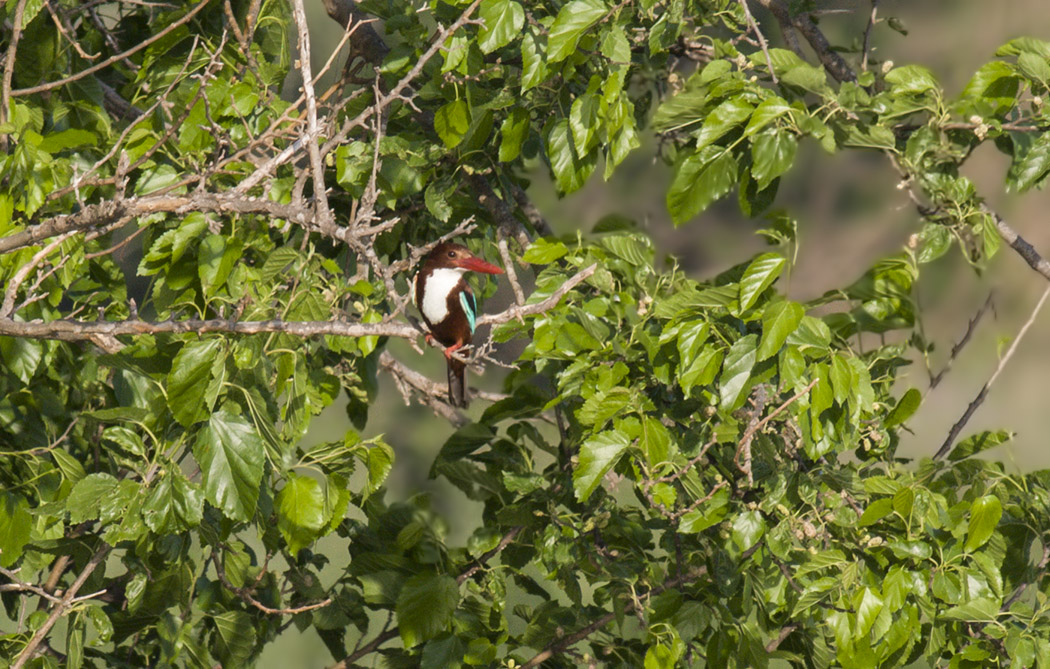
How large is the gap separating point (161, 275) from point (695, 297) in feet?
3.54

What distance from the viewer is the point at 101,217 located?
58.3 inches

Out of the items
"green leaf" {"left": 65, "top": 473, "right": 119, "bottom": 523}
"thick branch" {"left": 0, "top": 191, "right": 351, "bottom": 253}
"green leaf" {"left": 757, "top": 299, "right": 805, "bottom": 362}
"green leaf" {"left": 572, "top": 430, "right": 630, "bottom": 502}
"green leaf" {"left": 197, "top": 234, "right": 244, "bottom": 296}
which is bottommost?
"green leaf" {"left": 65, "top": 473, "right": 119, "bottom": 523}

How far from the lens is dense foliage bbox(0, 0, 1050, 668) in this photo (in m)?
1.59

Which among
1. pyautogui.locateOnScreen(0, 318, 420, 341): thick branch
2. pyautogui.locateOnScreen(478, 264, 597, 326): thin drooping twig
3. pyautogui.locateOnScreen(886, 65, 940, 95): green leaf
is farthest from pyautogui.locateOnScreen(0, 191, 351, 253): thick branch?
pyautogui.locateOnScreen(886, 65, 940, 95): green leaf

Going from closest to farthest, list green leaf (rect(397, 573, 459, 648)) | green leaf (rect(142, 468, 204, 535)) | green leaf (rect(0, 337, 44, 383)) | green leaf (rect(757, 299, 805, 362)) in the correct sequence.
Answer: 1. green leaf (rect(757, 299, 805, 362))
2. green leaf (rect(142, 468, 204, 535))
3. green leaf (rect(0, 337, 44, 383))
4. green leaf (rect(397, 573, 459, 648))

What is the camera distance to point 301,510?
1611mm

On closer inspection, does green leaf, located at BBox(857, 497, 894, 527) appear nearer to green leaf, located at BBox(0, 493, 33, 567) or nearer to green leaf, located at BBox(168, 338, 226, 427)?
green leaf, located at BBox(168, 338, 226, 427)

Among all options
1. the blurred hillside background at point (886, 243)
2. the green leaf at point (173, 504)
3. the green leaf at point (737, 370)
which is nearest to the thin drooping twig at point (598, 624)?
the green leaf at point (737, 370)

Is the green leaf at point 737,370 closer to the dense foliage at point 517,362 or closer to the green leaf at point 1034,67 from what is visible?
the dense foliage at point 517,362

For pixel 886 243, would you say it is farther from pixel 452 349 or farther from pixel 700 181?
pixel 700 181

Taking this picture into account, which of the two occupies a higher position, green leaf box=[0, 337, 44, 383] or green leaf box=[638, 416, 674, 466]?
green leaf box=[638, 416, 674, 466]

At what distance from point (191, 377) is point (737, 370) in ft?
2.48

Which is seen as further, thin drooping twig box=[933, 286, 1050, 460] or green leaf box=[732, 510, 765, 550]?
thin drooping twig box=[933, 286, 1050, 460]

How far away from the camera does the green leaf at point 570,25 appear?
5.50ft
